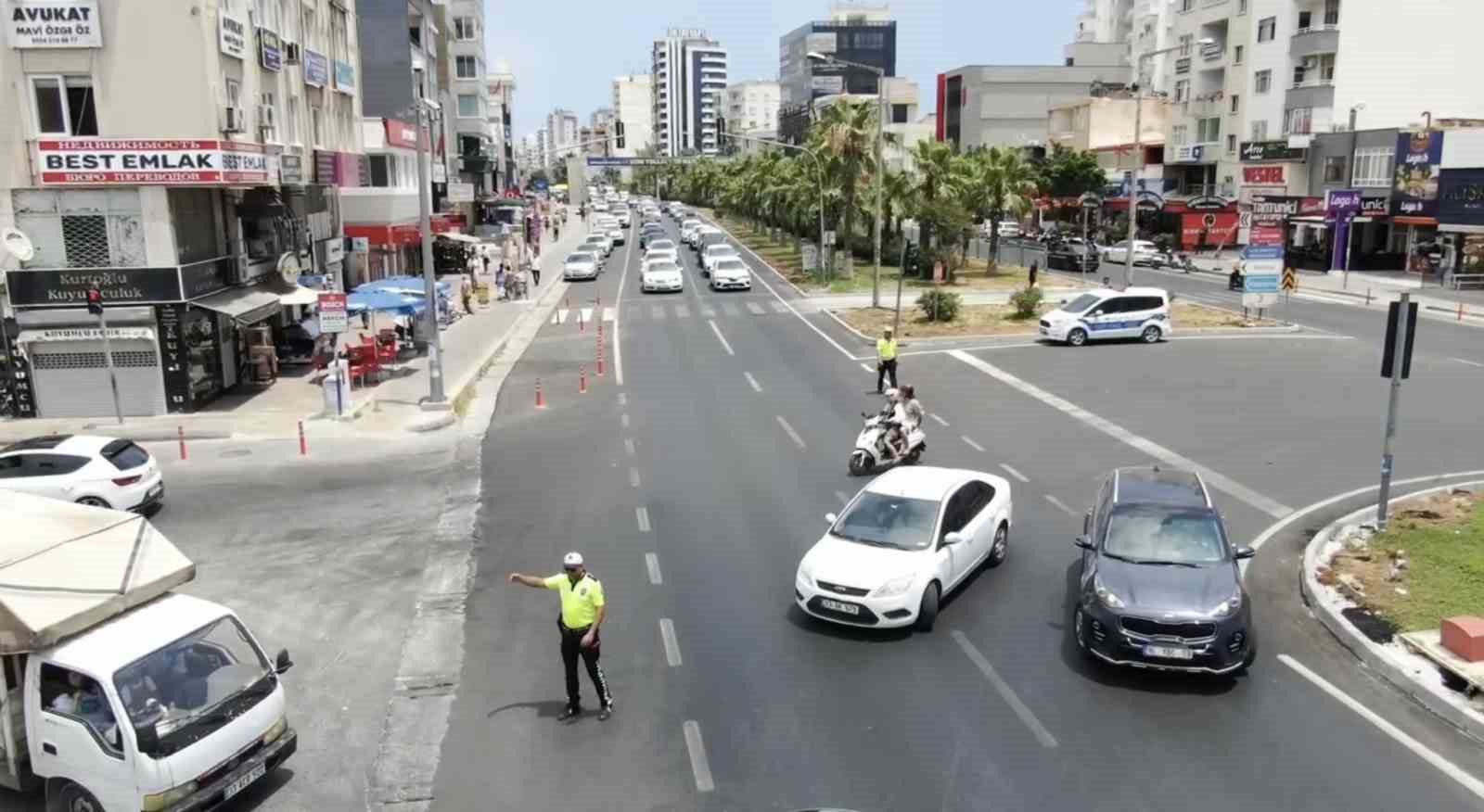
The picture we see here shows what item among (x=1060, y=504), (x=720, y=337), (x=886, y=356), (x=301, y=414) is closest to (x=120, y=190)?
(x=301, y=414)

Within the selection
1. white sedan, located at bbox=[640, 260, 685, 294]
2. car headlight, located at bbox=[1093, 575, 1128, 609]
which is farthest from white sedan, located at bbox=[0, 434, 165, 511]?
white sedan, located at bbox=[640, 260, 685, 294]

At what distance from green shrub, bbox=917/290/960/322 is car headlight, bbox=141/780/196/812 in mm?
33351

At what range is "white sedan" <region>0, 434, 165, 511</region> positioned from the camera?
713 inches

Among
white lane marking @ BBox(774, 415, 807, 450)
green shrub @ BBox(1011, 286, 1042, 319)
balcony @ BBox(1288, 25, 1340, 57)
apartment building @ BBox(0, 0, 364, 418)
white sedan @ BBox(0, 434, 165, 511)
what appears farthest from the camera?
balcony @ BBox(1288, 25, 1340, 57)

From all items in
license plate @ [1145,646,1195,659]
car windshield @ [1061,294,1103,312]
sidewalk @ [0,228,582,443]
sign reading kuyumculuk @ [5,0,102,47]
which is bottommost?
sidewalk @ [0,228,582,443]

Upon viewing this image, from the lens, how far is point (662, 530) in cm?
1711

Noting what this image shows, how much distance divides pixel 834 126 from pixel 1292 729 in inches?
1892

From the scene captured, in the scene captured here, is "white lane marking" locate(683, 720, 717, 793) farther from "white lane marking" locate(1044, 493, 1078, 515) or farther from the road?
"white lane marking" locate(1044, 493, 1078, 515)

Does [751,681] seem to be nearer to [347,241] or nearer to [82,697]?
[82,697]

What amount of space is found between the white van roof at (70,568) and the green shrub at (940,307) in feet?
104

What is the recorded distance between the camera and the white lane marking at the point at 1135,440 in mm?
18188

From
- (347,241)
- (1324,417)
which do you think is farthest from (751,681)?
(347,241)

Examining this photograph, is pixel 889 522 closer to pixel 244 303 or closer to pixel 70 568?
pixel 70 568

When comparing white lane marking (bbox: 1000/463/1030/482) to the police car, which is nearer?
white lane marking (bbox: 1000/463/1030/482)
